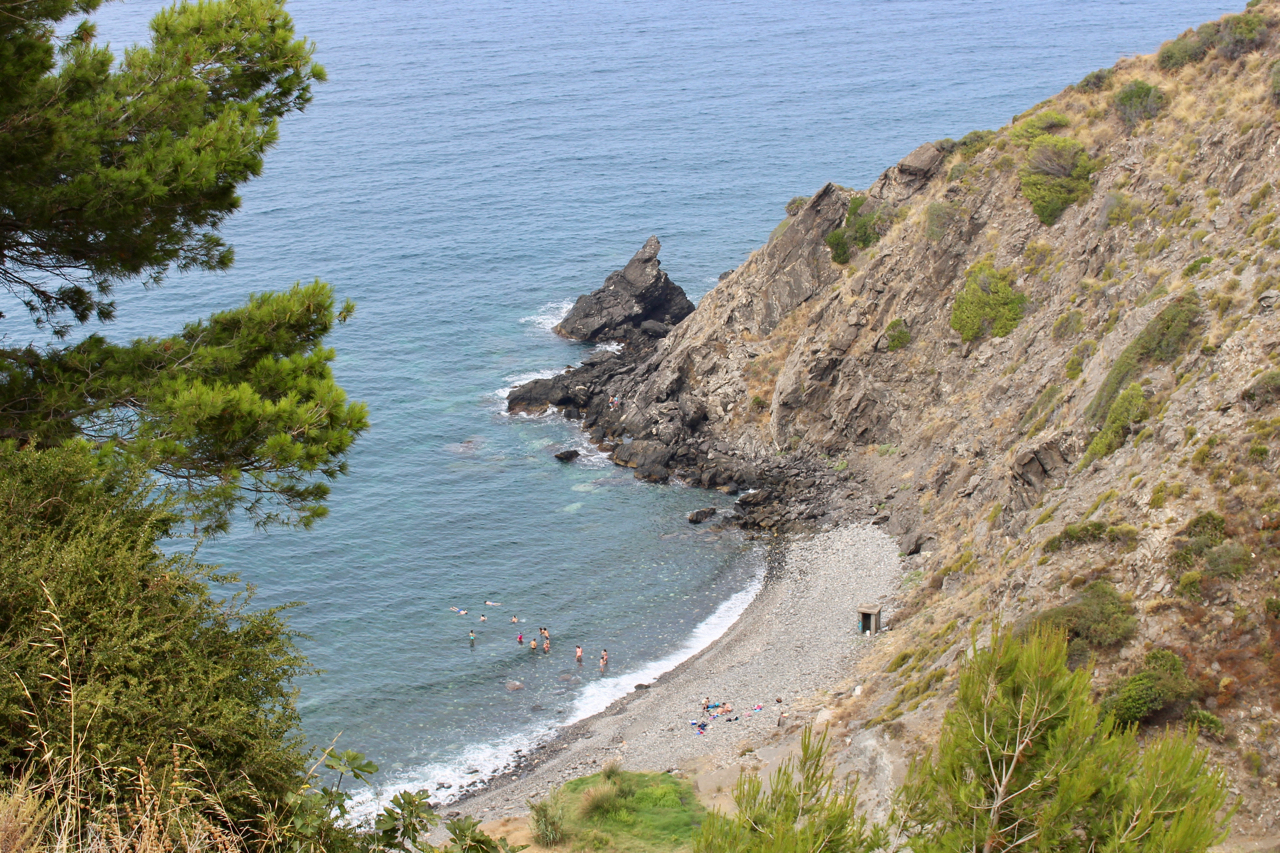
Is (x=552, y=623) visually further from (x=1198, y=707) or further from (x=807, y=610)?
(x=1198, y=707)

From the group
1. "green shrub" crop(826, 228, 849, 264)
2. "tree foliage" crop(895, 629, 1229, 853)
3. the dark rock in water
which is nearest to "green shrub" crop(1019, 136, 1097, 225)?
"green shrub" crop(826, 228, 849, 264)

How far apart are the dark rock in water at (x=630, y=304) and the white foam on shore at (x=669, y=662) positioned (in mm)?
35100

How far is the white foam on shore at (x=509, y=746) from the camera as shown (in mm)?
36938

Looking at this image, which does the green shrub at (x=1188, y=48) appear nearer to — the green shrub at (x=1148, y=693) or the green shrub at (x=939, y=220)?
the green shrub at (x=939, y=220)

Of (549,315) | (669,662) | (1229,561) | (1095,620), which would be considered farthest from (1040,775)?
(549,315)

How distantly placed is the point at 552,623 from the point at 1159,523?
2885 cm

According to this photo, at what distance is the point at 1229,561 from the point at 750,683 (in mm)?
20071

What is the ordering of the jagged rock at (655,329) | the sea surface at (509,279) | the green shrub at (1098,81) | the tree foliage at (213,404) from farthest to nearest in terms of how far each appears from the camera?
the jagged rock at (655,329) → the green shrub at (1098,81) → the sea surface at (509,279) → the tree foliage at (213,404)

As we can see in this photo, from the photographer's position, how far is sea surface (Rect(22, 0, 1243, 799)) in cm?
4594

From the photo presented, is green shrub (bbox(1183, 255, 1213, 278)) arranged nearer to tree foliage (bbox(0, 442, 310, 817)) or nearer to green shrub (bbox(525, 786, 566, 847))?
green shrub (bbox(525, 786, 566, 847))

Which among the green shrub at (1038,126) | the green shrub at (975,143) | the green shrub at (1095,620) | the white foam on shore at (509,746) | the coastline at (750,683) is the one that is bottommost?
the white foam on shore at (509,746)

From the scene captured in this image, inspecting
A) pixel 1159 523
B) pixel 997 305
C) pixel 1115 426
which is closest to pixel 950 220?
pixel 997 305

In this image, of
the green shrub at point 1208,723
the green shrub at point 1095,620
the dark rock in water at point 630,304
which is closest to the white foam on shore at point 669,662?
the green shrub at point 1095,620

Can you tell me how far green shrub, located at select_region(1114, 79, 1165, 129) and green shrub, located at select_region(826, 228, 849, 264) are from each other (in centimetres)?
1808
